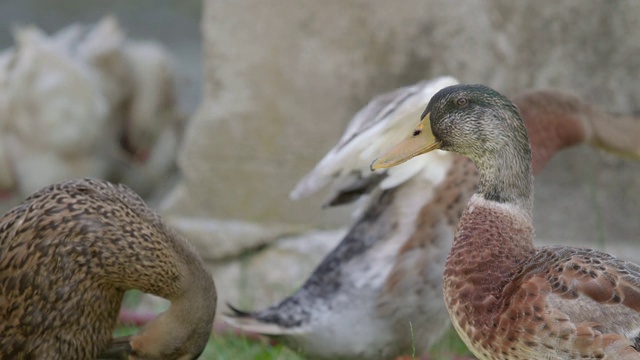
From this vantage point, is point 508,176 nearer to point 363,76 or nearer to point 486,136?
point 486,136

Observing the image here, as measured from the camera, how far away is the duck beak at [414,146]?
281 centimetres

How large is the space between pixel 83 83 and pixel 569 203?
9.41 feet

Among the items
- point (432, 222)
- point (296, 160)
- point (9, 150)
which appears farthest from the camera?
point (9, 150)

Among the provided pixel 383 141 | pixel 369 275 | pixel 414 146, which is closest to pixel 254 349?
pixel 369 275

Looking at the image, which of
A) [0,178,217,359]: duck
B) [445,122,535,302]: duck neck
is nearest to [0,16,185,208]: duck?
[0,178,217,359]: duck

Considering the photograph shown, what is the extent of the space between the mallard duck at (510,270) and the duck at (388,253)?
31.1 inches

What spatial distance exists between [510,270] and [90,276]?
46.9 inches

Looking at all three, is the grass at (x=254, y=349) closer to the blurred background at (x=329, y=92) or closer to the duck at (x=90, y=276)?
the blurred background at (x=329, y=92)

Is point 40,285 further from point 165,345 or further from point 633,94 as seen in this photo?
point 633,94

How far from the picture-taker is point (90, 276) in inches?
121

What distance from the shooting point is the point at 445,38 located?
14.7ft

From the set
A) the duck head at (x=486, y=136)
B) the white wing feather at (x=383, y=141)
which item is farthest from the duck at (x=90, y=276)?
the duck head at (x=486, y=136)

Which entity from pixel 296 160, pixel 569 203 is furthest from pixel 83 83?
pixel 569 203

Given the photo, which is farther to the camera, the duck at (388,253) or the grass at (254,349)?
the grass at (254,349)
